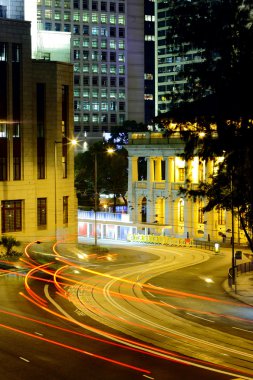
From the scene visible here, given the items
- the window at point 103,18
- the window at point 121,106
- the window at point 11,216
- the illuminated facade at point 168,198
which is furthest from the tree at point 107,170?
the window at point 103,18

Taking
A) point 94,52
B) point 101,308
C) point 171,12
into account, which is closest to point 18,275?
point 101,308

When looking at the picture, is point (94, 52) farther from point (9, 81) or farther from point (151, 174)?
point (9, 81)

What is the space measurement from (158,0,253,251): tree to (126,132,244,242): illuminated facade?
45.9 metres

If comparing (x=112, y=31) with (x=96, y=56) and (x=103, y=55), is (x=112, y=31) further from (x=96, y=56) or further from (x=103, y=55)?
(x=96, y=56)

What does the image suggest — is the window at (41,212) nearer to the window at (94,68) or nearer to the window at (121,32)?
the window at (94,68)

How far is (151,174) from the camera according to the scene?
8794cm

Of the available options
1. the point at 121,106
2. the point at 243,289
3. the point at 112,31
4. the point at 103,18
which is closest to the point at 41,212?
the point at 243,289

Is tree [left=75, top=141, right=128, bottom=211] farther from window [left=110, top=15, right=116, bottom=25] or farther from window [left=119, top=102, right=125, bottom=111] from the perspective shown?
window [left=110, top=15, right=116, bottom=25]

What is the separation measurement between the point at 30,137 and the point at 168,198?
24.9 m

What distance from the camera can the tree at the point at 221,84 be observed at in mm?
30859

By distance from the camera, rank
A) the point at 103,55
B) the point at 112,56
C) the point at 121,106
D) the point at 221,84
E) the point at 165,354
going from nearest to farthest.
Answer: the point at 165,354, the point at 221,84, the point at 103,55, the point at 112,56, the point at 121,106

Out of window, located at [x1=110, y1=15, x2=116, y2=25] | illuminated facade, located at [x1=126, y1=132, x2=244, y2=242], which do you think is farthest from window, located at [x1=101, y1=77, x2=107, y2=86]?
illuminated facade, located at [x1=126, y1=132, x2=244, y2=242]

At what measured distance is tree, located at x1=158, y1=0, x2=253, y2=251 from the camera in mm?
30859

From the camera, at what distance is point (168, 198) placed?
85.4 meters
